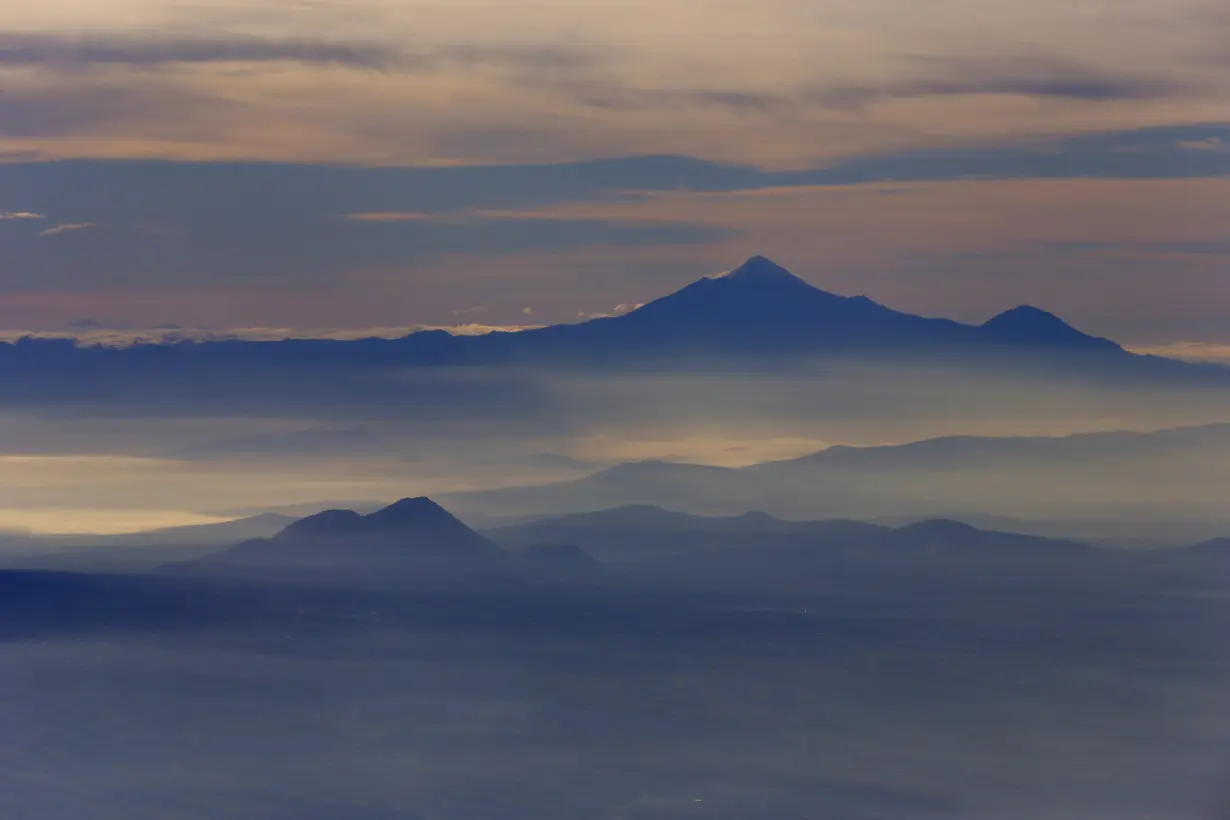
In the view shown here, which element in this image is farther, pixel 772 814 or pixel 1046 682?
pixel 1046 682

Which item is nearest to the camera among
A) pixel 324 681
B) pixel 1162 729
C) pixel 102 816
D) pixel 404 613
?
pixel 102 816

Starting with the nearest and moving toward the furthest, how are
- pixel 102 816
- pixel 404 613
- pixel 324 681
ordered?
1. pixel 102 816
2. pixel 324 681
3. pixel 404 613

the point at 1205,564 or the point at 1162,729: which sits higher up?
the point at 1205,564

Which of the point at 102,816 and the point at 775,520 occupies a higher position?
the point at 775,520

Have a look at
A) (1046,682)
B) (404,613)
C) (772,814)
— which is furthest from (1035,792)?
(404,613)

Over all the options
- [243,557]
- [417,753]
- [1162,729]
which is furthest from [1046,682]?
[243,557]

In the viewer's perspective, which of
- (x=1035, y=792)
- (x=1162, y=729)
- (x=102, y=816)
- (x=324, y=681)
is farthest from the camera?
(x=324, y=681)

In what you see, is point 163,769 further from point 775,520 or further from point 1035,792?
Result: point 775,520

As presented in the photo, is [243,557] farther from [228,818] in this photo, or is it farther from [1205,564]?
[1205,564]

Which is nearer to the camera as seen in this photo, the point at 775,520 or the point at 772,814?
the point at 772,814
